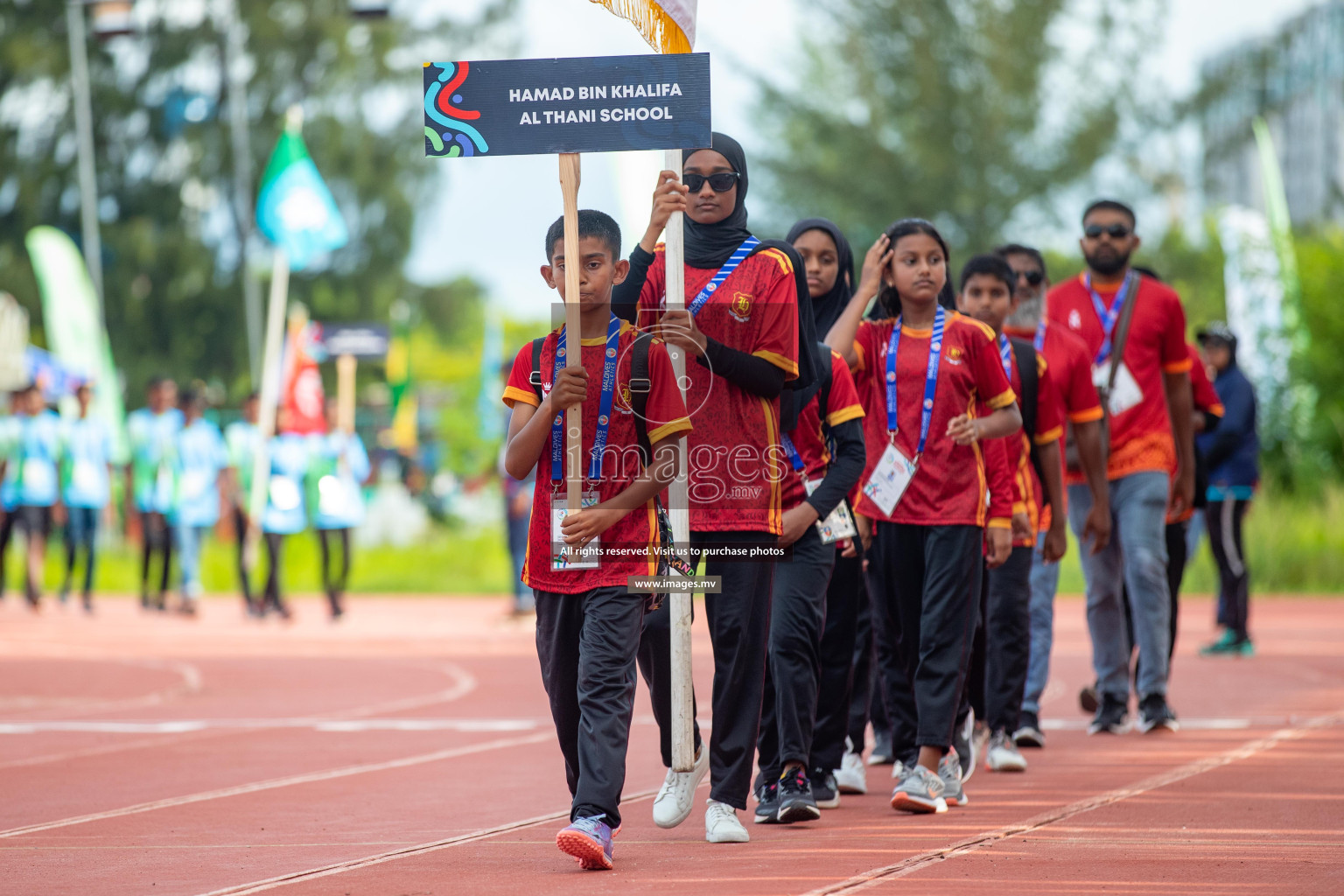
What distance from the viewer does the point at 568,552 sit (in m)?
5.28

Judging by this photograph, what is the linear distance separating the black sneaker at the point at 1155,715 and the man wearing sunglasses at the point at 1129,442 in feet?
0.09

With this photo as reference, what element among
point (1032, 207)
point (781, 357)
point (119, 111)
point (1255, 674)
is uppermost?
point (119, 111)

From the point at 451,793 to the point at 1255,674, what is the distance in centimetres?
630

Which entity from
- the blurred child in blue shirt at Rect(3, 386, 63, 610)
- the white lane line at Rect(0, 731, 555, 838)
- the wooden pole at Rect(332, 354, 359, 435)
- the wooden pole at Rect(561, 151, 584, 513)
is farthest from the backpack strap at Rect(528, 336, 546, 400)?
the wooden pole at Rect(332, 354, 359, 435)

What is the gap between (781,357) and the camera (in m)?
5.68

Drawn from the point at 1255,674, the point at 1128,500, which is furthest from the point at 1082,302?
the point at 1255,674

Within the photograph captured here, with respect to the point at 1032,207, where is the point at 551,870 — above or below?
below

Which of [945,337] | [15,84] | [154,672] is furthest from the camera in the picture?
[15,84]

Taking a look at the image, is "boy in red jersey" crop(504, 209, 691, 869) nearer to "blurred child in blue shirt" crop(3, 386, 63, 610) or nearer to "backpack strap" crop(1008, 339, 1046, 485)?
"backpack strap" crop(1008, 339, 1046, 485)

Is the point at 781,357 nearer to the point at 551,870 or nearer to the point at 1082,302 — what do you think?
the point at 551,870

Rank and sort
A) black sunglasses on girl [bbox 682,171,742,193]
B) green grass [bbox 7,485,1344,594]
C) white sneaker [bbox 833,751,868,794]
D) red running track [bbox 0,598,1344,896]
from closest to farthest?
1. red running track [bbox 0,598,1344,896]
2. black sunglasses on girl [bbox 682,171,742,193]
3. white sneaker [bbox 833,751,868,794]
4. green grass [bbox 7,485,1344,594]

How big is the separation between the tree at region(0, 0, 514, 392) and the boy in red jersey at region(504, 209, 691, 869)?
38.0 m

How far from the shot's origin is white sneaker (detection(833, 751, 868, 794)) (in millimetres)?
6832

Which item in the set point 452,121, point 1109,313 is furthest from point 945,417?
point 1109,313
